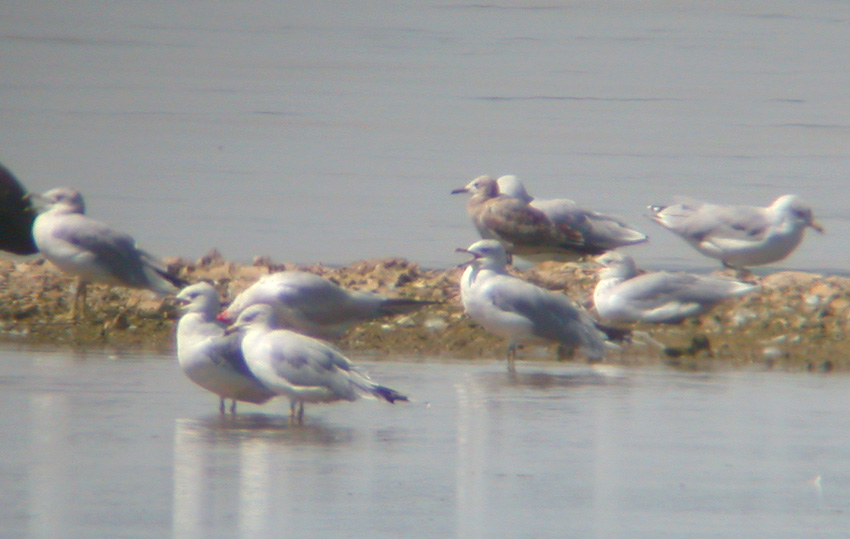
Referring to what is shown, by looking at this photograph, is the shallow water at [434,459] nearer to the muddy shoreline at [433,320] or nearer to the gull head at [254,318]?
the gull head at [254,318]

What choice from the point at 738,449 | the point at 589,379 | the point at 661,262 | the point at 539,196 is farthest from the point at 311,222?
the point at 738,449

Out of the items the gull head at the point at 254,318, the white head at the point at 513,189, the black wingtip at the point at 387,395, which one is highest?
the white head at the point at 513,189

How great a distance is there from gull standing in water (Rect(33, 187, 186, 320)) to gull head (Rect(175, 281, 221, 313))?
3336 millimetres

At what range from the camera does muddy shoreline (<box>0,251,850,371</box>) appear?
9.86 metres

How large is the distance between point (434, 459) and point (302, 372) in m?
1.23

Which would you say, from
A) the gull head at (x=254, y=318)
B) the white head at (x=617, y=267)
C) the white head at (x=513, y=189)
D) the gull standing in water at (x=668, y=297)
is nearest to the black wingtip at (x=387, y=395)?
the gull head at (x=254, y=318)

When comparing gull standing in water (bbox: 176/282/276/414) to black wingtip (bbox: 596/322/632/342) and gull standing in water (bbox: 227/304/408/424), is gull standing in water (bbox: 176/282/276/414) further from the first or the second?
black wingtip (bbox: 596/322/632/342)

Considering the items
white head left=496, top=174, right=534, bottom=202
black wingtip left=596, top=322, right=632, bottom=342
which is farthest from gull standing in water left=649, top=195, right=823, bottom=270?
black wingtip left=596, top=322, right=632, bottom=342

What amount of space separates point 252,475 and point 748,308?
6532 mm

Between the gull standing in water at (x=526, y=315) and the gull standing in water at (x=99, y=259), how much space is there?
251 cm

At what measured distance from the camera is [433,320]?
34.9 ft

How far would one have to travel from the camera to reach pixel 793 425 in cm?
688

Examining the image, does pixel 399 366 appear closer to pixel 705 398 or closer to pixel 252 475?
pixel 705 398

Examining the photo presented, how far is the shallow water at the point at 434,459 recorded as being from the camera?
15.5 feet
